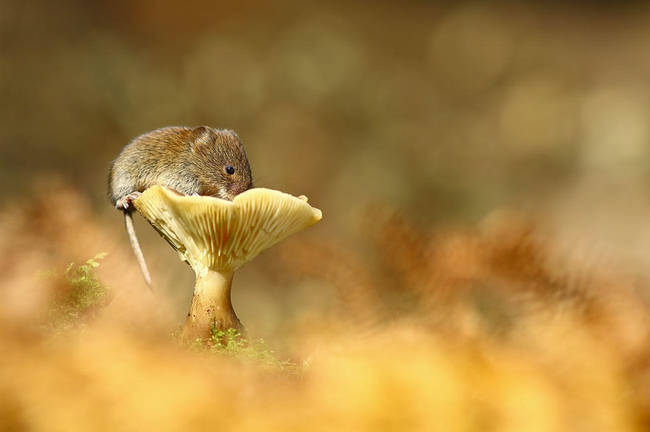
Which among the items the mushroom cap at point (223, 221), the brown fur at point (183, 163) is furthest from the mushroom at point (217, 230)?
the brown fur at point (183, 163)

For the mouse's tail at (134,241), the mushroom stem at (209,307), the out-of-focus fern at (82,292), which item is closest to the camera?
the out-of-focus fern at (82,292)

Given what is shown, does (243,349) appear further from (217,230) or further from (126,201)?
(126,201)

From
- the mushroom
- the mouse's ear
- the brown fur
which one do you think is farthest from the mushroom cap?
the mouse's ear

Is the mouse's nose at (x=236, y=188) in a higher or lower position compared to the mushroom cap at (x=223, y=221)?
higher

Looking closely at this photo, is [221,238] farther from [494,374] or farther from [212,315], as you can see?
[494,374]

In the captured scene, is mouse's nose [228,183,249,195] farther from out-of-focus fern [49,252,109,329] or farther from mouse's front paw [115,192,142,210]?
out-of-focus fern [49,252,109,329]

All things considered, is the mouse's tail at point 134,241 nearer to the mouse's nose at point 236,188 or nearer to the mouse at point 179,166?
the mouse at point 179,166
